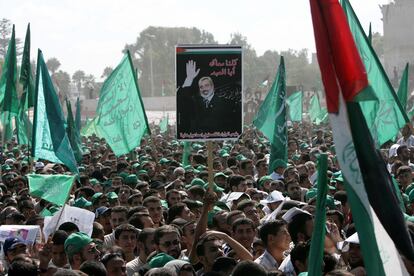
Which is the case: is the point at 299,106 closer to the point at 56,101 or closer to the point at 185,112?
the point at 56,101

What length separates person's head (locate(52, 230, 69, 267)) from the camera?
7.43 meters

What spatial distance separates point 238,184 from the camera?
11.5 meters

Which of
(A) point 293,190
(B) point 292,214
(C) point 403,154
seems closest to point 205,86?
(A) point 293,190

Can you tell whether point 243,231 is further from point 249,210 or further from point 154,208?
point 154,208

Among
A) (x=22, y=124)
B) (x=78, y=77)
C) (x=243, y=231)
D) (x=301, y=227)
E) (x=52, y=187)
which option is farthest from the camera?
(x=78, y=77)

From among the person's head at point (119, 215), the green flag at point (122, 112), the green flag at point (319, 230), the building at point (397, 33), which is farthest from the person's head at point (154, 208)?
the building at point (397, 33)

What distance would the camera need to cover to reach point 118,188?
1210cm

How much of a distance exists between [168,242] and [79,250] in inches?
25.2

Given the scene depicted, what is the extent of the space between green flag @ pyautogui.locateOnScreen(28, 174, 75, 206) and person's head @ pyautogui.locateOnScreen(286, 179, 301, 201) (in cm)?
259

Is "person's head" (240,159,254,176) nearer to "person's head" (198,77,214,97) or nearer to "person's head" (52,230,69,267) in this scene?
"person's head" (198,77,214,97)

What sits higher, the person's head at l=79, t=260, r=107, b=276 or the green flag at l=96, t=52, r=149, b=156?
the green flag at l=96, t=52, r=149, b=156

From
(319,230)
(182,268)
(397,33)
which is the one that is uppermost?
(397,33)

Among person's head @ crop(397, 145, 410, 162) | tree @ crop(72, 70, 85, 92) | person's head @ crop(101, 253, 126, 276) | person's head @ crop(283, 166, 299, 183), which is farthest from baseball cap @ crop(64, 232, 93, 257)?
tree @ crop(72, 70, 85, 92)

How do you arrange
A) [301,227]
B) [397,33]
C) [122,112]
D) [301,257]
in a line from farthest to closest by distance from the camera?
1. [397,33]
2. [122,112]
3. [301,227]
4. [301,257]
